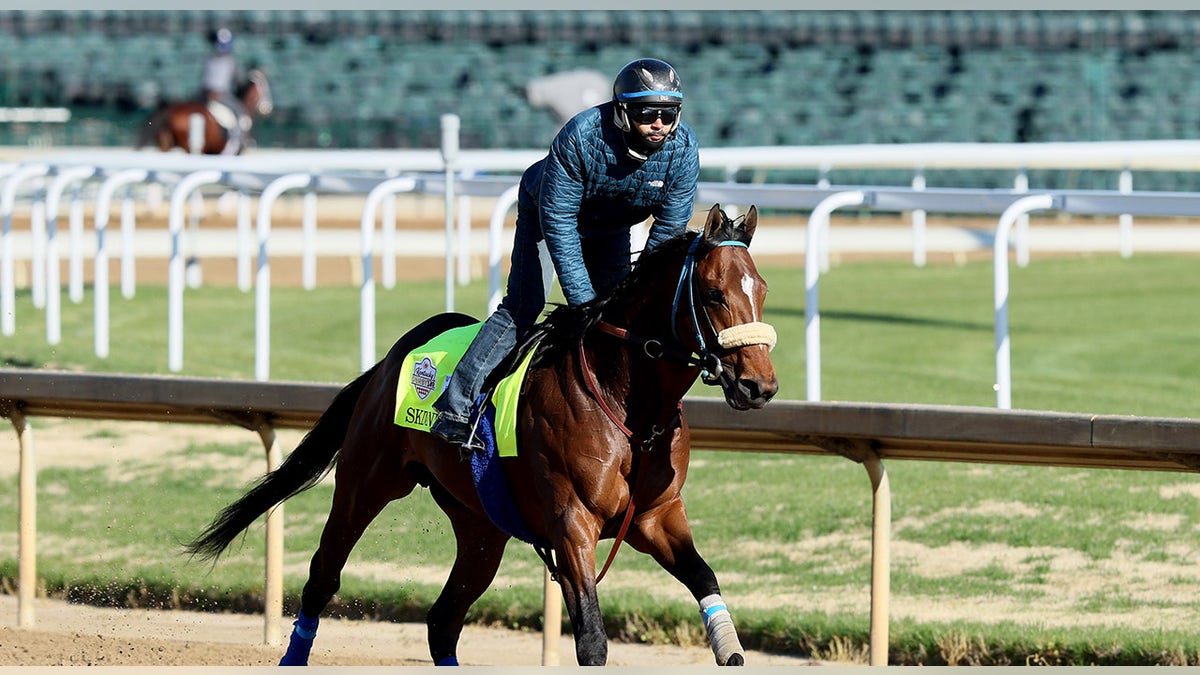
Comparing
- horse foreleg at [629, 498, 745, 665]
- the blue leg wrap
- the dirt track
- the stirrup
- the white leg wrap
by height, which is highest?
the stirrup

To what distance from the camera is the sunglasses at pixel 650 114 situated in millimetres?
4348

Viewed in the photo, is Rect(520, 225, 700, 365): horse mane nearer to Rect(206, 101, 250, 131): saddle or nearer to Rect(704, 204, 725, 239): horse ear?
Rect(704, 204, 725, 239): horse ear

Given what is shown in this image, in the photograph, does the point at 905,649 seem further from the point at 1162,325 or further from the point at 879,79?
the point at 879,79

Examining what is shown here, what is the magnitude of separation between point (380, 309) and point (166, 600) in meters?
5.16

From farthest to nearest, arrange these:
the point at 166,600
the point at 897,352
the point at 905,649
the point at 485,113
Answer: the point at 485,113, the point at 897,352, the point at 166,600, the point at 905,649

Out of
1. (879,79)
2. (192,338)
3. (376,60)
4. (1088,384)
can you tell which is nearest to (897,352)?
(1088,384)

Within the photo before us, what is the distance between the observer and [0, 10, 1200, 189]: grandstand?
23.9 meters

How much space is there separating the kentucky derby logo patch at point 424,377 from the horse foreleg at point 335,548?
1.21 ft

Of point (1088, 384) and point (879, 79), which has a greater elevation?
point (879, 79)

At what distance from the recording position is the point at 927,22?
2588 cm

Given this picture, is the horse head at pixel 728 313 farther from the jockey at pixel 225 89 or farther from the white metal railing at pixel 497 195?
the jockey at pixel 225 89

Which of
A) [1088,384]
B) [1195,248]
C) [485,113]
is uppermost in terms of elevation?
[485,113]

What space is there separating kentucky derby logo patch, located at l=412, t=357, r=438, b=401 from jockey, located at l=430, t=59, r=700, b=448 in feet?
0.43

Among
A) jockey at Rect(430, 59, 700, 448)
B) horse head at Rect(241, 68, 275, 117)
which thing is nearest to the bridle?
jockey at Rect(430, 59, 700, 448)
